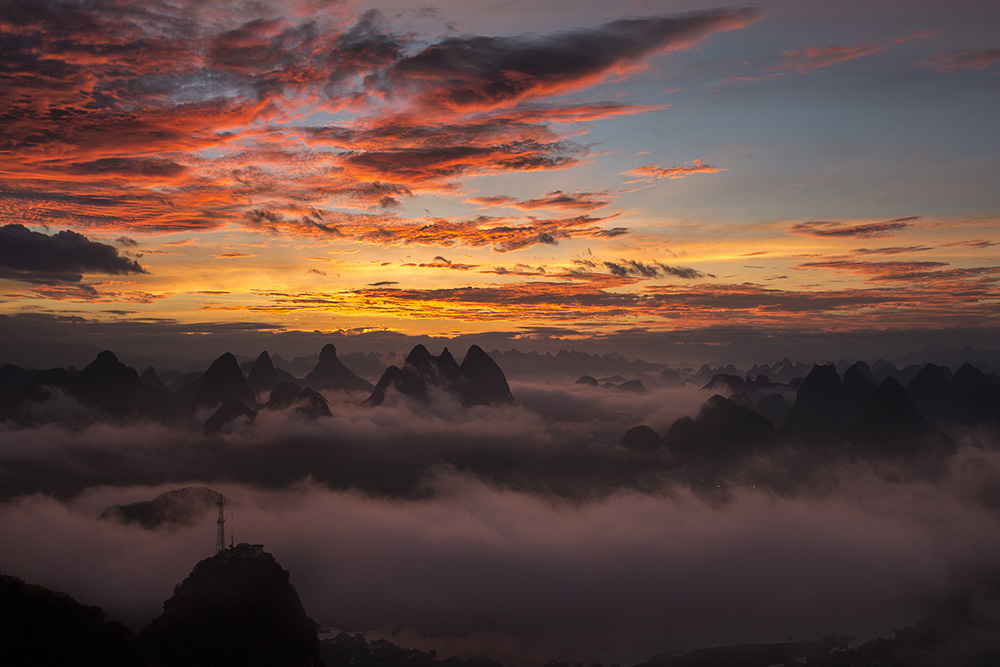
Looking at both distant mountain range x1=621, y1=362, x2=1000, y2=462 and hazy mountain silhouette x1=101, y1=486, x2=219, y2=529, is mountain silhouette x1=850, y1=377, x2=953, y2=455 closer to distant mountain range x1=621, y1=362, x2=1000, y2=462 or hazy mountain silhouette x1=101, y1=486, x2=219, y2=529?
distant mountain range x1=621, y1=362, x2=1000, y2=462

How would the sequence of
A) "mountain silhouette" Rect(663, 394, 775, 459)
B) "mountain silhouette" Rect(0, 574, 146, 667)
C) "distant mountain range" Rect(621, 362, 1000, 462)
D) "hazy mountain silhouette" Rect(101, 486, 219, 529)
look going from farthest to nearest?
"mountain silhouette" Rect(663, 394, 775, 459) → "distant mountain range" Rect(621, 362, 1000, 462) → "hazy mountain silhouette" Rect(101, 486, 219, 529) → "mountain silhouette" Rect(0, 574, 146, 667)

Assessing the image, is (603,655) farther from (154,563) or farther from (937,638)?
(154,563)

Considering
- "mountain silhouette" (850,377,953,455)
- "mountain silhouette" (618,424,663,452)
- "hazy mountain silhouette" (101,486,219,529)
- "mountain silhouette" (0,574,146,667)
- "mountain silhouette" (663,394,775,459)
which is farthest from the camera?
"mountain silhouette" (618,424,663,452)

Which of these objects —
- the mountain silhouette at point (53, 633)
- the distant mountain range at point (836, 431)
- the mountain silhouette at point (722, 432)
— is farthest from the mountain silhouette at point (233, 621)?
the mountain silhouette at point (722, 432)

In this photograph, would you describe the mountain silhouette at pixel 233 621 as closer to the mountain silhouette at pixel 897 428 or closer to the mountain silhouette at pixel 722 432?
the mountain silhouette at pixel 722 432

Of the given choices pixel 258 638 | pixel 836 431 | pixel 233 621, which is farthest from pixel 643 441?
pixel 233 621

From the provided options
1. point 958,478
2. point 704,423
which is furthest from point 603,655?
point 958,478

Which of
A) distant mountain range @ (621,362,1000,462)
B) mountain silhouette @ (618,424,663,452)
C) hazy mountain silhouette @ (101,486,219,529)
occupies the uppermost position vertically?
distant mountain range @ (621,362,1000,462)

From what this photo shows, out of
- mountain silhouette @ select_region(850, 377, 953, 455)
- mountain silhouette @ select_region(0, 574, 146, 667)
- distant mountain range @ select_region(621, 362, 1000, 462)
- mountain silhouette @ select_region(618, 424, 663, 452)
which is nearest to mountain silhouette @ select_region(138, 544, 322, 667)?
mountain silhouette @ select_region(0, 574, 146, 667)
